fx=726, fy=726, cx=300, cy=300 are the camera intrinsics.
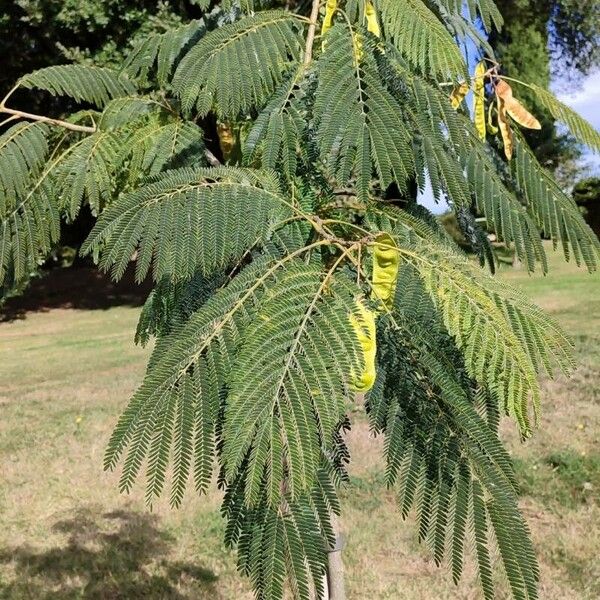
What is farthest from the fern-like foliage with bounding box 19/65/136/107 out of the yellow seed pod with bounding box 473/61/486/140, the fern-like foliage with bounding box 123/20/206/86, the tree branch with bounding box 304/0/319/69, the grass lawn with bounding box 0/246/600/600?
the grass lawn with bounding box 0/246/600/600

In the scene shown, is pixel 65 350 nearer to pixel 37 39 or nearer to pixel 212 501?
pixel 37 39

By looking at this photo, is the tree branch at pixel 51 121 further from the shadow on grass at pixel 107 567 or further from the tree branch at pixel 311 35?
the shadow on grass at pixel 107 567

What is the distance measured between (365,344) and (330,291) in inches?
3.5

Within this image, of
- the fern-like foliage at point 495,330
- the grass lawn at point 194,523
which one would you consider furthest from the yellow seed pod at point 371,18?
the grass lawn at point 194,523

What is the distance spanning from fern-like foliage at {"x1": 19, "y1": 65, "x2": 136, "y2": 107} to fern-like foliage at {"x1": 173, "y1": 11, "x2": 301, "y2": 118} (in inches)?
21.5

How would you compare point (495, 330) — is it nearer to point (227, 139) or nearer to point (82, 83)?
point (227, 139)

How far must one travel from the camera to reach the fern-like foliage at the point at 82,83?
68.7 inches

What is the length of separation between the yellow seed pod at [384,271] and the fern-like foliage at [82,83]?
1078 millimetres

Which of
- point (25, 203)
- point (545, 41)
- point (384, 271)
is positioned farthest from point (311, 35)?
point (545, 41)

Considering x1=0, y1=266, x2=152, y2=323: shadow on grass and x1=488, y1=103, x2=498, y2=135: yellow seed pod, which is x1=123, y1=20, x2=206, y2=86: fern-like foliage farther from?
x1=0, y1=266, x2=152, y2=323: shadow on grass

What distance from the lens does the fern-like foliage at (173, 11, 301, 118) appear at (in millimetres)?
1315

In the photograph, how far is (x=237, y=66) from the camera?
1.32 m

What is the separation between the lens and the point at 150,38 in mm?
1919

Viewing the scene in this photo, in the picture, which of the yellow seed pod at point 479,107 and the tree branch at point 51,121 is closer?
the yellow seed pod at point 479,107
